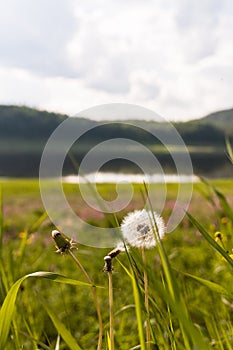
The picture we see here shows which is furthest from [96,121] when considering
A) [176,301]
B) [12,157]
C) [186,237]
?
[12,157]

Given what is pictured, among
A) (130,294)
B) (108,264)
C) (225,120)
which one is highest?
(225,120)

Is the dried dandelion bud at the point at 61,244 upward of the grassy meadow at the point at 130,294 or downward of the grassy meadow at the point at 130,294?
upward

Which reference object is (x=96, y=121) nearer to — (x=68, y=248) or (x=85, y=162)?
(x=85, y=162)

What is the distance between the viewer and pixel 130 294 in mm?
5012

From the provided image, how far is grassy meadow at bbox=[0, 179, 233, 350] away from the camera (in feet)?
3.70

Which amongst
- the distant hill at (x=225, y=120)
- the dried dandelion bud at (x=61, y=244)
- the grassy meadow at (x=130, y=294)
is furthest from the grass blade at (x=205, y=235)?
the distant hill at (x=225, y=120)

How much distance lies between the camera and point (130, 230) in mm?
1401

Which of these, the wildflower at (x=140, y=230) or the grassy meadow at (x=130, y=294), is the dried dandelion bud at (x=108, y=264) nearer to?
the grassy meadow at (x=130, y=294)

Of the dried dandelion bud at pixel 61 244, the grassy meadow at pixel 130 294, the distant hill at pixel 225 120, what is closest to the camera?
the grassy meadow at pixel 130 294

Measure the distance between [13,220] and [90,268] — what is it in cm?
694

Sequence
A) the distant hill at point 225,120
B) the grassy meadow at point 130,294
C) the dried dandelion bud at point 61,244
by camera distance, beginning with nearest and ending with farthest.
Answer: the grassy meadow at point 130,294 → the dried dandelion bud at point 61,244 → the distant hill at point 225,120

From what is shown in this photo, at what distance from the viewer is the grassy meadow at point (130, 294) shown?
1129 millimetres

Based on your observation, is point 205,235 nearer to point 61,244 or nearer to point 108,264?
point 108,264

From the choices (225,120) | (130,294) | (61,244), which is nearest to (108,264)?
(61,244)
